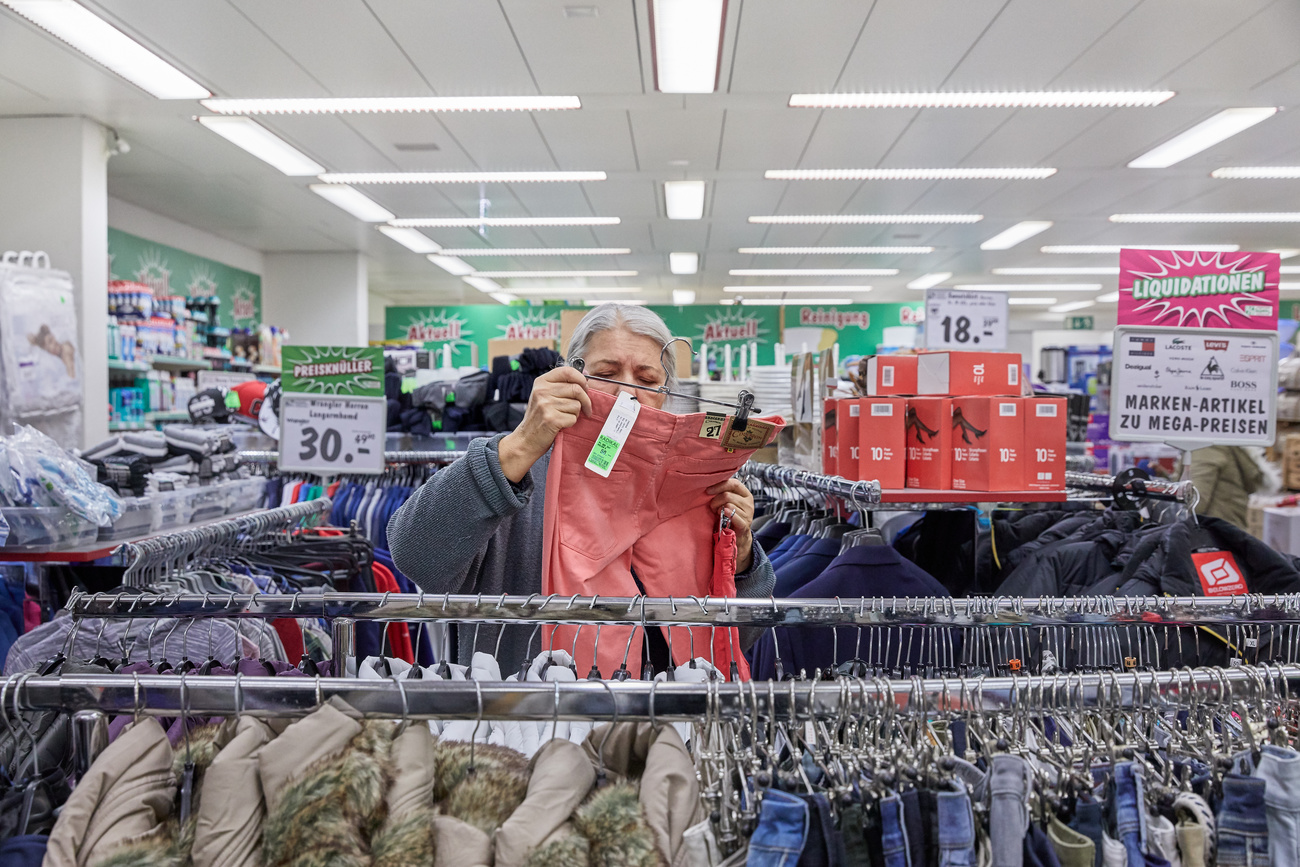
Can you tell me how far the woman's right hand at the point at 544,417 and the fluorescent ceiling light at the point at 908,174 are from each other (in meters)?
5.29

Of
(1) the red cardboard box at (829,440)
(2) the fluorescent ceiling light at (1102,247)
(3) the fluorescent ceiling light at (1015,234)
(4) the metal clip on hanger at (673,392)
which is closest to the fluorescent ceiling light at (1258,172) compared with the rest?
(3) the fluorescent ceiling light at (1015,234)

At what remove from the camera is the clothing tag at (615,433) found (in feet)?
4.20

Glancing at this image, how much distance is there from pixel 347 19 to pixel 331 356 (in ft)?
6.55

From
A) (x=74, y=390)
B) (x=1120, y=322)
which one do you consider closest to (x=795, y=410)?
(x=1120, y=322)

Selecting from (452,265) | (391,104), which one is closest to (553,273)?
(452,265)

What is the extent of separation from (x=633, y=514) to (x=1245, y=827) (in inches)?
35.1

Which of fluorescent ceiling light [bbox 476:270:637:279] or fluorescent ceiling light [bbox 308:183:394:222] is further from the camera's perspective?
fluorescent ceiling light [bbox 476:270:637:279]

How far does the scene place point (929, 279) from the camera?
1109 centimetres

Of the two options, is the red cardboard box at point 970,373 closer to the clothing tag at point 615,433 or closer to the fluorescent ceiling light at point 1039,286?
the clothing tag at point 615,433

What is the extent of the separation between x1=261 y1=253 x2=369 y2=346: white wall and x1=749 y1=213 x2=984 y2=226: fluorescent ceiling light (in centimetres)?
496

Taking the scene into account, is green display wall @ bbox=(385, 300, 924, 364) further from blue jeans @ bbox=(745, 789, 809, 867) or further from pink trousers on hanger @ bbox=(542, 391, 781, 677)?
blue jeans @ bbox=(745, 789, 809, 867)

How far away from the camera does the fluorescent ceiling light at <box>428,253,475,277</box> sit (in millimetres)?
9836

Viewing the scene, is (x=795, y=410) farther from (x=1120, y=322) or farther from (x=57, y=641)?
(x=57, y=641)

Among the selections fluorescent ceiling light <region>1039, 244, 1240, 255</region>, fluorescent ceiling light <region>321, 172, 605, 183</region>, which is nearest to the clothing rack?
fluorescent ceiling light <region>321, 172, 605, 183</region>
